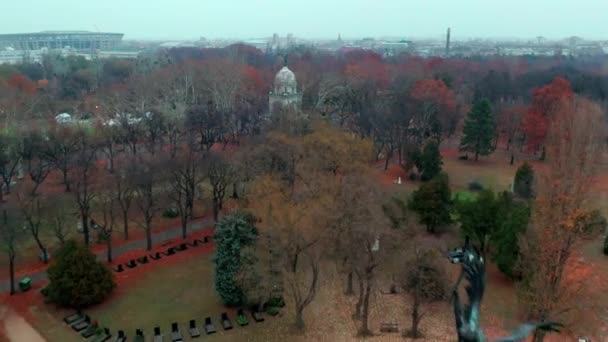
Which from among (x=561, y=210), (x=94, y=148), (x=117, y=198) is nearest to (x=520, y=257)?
(x=561, y=210)

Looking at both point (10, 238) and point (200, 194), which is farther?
point (200, 194)

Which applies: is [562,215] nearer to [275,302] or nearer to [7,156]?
[275,302]

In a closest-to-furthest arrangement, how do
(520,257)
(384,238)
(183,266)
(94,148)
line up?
(384,238) → (520,257) → (183,266) → (94,148)

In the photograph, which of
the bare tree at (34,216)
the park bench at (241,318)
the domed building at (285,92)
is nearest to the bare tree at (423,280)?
the park bench at (241,318)

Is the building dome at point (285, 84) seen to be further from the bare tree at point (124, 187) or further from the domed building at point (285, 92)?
the bare tree at point (124, 187)

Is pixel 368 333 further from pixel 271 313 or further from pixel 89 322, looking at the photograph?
pixel 89 322

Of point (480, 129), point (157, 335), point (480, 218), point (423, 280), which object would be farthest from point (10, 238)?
point (480, 129)

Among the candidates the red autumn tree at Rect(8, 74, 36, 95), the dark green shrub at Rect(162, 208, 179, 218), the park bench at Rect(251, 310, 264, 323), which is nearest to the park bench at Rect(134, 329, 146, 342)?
the park bench at Rect(251, 310, 264, 323)
